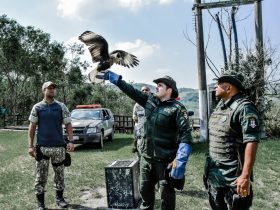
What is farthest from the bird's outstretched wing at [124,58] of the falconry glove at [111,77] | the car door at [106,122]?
the car door at [106,122]

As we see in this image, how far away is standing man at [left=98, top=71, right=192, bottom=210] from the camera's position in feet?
14.6

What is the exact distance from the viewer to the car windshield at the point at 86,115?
15.4 metres

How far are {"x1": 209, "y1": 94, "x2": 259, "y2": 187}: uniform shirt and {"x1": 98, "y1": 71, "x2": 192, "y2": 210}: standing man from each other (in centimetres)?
59

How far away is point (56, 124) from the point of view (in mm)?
6184

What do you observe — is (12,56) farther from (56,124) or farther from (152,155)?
(152,155)

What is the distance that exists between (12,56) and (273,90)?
75.1ft

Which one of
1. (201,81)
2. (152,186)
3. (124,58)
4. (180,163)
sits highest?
(201,81)

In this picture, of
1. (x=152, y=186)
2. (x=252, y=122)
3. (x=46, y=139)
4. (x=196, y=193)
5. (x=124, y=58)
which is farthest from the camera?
(x=196, y=193)

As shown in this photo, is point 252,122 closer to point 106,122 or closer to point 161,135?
point 161,135

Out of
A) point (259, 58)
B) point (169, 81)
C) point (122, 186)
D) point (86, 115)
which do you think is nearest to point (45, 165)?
point (122, 186)

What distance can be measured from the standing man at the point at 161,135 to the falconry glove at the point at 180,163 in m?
0.17

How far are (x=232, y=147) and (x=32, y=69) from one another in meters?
30.9

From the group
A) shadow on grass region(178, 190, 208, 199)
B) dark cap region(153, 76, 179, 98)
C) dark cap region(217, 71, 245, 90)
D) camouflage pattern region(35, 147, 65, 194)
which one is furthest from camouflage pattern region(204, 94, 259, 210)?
shadow on grass region(178, 190, 208, 199)

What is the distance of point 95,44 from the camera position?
403 cm
